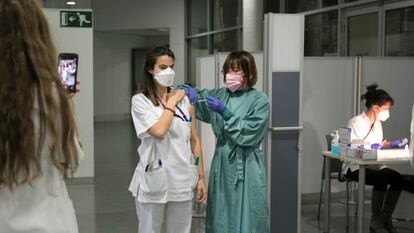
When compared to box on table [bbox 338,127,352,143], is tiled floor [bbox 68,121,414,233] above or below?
below

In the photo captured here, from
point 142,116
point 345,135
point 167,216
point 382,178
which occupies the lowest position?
point 382,178

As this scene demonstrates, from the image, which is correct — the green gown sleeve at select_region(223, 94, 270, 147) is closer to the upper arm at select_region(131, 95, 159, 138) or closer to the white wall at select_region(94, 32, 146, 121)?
the upper arm at select_region(131, 95, 159, 138)

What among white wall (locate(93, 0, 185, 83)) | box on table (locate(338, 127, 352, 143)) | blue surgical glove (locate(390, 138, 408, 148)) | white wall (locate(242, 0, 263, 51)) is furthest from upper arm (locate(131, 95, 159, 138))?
white wall (locate(93, 0, 185, 83))

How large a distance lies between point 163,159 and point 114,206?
297cm

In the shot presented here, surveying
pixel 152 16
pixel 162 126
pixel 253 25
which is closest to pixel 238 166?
pixel 162 126

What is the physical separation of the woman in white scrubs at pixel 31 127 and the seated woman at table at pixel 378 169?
11.3 ft

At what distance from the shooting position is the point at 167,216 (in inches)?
107

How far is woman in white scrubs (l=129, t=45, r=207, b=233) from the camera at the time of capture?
8.53 ft

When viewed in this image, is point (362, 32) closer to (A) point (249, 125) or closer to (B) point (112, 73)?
(A) point (249, 125)

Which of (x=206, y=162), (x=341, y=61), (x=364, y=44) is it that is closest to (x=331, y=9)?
(x=364, y=44)

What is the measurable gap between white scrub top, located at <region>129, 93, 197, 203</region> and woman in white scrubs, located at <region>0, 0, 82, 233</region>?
4.06 ft

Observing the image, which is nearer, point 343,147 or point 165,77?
point 165,77

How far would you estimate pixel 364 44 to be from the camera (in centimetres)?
695

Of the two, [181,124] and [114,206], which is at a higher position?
[181,124]
